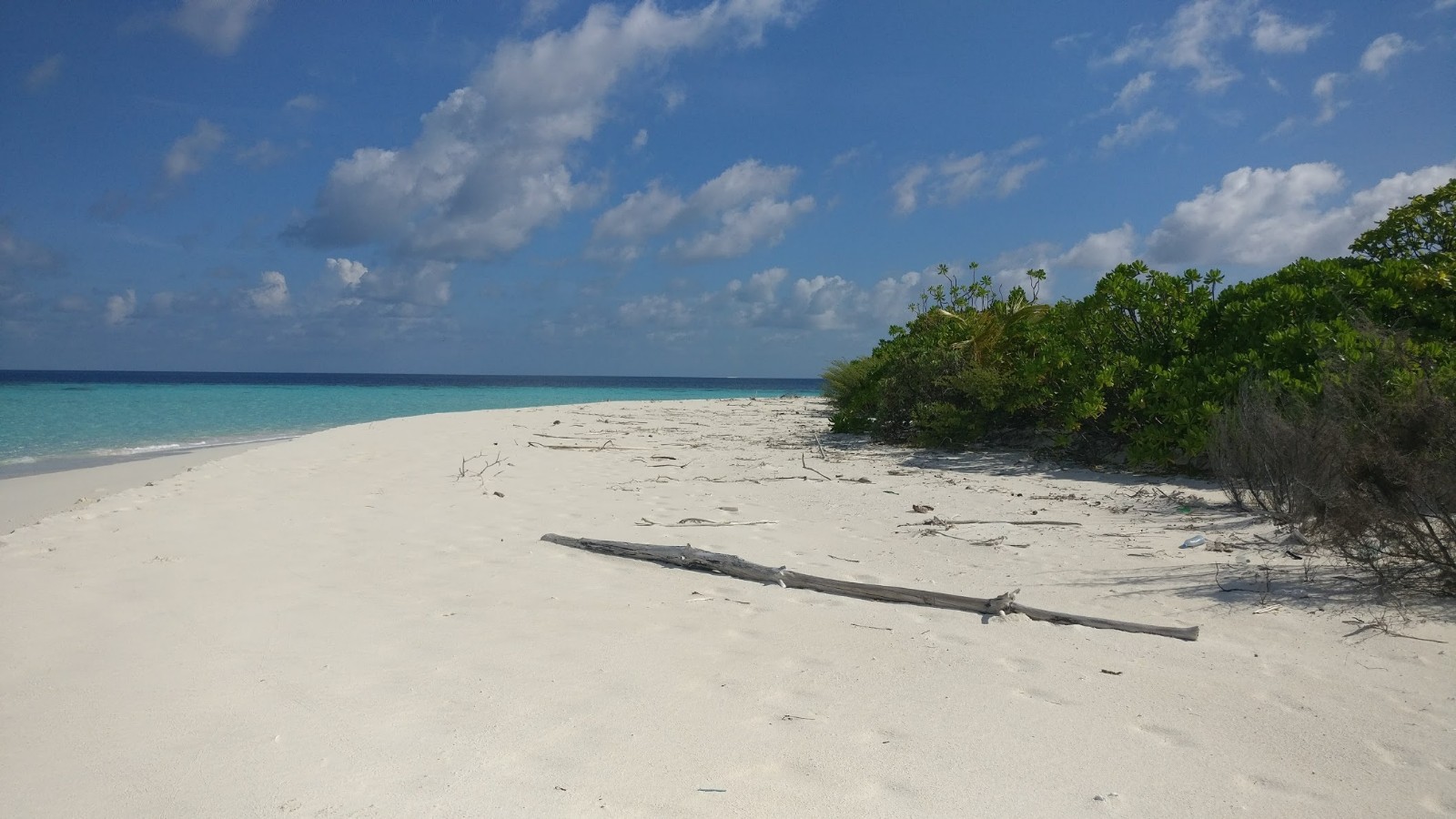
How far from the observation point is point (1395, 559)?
13.0 ft

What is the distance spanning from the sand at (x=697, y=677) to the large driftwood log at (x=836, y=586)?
0.26 feet

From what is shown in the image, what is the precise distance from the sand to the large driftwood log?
0.26 feet

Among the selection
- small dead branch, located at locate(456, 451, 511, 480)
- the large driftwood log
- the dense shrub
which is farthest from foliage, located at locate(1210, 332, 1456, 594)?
small dead branch, located at locate(456, 451, 511, 480)

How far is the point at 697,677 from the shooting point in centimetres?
326

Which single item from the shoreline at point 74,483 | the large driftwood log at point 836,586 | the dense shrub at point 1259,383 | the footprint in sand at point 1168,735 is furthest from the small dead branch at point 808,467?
the shoreline at point 74,483

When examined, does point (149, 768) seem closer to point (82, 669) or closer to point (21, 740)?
point (21, 740)

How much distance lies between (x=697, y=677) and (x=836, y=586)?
52.6 inches

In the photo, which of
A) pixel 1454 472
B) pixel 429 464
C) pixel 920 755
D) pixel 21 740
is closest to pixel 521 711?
pixel 920 755

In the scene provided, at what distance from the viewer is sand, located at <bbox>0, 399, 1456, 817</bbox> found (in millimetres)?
2436

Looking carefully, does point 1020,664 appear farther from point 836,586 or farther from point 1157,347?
point 1157,347

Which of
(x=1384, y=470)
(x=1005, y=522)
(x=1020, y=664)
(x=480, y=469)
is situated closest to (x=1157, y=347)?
(x=1005, y=522)

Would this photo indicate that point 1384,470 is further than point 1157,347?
No

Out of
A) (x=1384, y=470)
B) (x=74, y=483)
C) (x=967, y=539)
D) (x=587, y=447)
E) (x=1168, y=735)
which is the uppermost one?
(x=1384, y=470)

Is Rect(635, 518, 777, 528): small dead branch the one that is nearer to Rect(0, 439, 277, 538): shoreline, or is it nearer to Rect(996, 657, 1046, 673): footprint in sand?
Rect(996, 657, 1046, 673): footprint in sand
